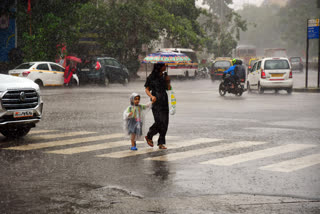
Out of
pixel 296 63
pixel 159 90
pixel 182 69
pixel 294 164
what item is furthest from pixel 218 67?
pixel 294 164

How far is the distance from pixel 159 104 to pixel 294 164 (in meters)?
2.93

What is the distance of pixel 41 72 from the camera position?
3206 centimetres

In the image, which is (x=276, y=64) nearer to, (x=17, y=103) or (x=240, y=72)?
(x=240, y=72)

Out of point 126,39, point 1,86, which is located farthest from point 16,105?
point 126,39

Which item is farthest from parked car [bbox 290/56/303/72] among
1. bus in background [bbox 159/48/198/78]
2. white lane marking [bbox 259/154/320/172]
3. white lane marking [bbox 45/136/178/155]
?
white lane marking [bbox 259/154/320/172]

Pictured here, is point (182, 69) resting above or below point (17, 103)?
below

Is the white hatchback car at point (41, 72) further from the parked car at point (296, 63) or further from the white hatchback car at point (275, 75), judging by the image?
the parked car at point (296, 63)

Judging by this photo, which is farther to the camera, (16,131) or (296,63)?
(296,63)

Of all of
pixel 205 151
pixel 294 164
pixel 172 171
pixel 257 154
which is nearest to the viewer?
pixel 172 171

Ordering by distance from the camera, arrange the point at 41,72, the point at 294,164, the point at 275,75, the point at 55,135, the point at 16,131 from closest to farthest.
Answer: the point at 294,164, the point at 16,131, the point at 55,135, the point at 275,75, the point at 41,72

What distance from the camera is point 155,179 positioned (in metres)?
7.80

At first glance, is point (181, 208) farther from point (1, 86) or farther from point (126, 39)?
point (126, 39)

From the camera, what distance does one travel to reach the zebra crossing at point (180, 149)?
922cm

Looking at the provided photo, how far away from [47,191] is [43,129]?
22.7 feet
